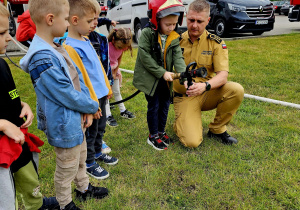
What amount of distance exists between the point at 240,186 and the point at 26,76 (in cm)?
520

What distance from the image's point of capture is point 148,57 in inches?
114

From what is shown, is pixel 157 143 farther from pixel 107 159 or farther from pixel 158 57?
pixel 158 57

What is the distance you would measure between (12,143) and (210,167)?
1.96 meters

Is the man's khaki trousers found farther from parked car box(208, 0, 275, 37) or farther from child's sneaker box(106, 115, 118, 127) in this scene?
parked car box(208, 0, 275, 37)

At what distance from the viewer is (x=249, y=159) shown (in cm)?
291

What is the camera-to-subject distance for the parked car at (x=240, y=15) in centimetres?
965

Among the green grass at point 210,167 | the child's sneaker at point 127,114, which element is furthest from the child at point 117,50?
the green grass at point 210,167

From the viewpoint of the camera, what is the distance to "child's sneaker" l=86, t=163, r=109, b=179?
8.62ft

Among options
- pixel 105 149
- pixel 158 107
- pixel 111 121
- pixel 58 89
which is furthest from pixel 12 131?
pixel 111 121

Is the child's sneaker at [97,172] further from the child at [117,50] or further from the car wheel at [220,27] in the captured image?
the car wheel at [220,27]

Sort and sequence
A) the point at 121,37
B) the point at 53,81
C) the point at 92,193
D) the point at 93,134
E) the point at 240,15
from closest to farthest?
the point at 53,81 < the point at 92,193 < the point at 93,134 < the point at 121,37 < the point at 240,15

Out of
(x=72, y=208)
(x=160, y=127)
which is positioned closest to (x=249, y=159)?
(x=160, y=127)

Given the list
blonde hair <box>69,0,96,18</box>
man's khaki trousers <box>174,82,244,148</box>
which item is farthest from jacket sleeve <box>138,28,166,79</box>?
blonde hair <box>69,0,96,18</box>

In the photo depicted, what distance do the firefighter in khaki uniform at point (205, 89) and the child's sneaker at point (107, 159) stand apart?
0.87m
